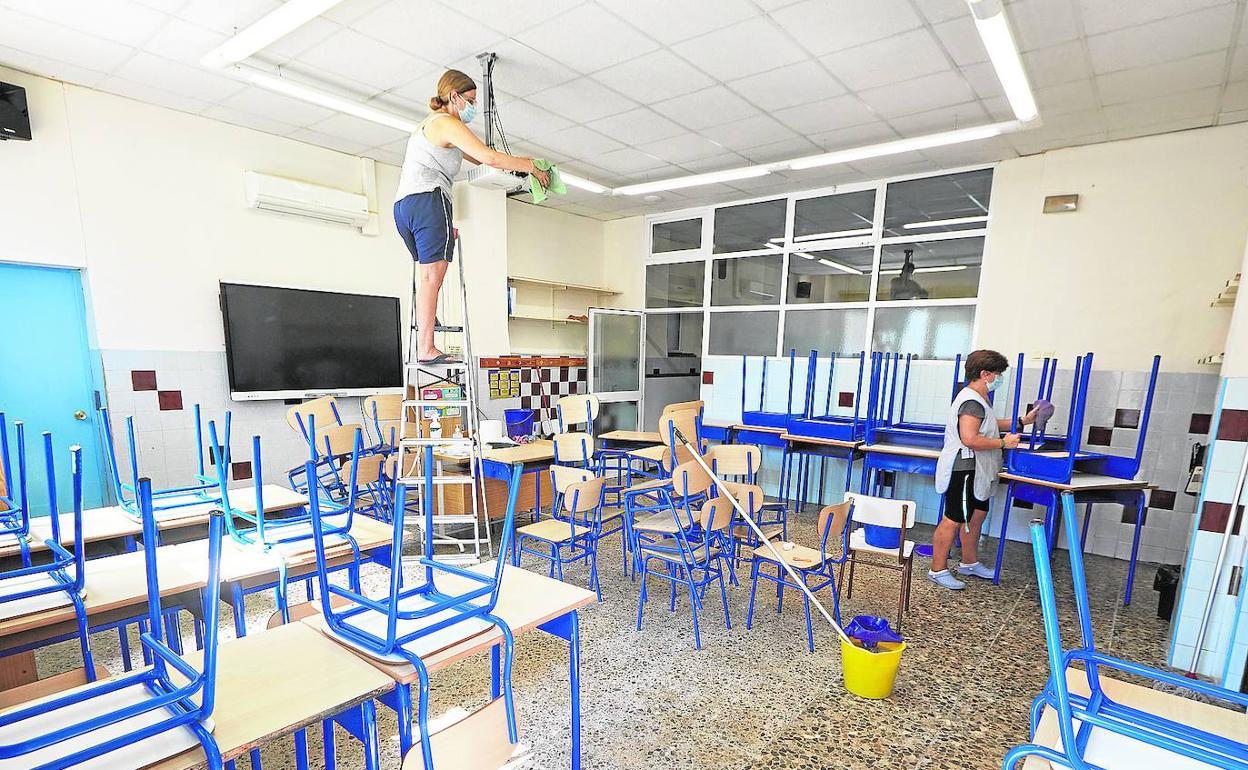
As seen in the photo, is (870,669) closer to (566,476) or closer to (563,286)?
(566,476)

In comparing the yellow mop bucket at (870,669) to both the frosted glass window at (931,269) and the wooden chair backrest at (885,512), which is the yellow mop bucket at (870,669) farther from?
the frosted glass window at (931,269)

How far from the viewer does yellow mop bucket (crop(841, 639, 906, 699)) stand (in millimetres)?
2201

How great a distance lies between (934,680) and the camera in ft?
7.86

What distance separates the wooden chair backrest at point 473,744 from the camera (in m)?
1.17

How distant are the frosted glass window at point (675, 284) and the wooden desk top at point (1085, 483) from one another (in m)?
3.67

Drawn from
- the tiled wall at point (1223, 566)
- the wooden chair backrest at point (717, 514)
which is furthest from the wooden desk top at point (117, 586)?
the tiled wall at point (1223, 566)

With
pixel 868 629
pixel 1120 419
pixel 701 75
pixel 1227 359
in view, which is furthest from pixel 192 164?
pixel 1120 419

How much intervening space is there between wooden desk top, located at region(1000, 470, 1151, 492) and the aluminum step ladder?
3169 millimetres

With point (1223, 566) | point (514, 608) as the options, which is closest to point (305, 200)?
point (514, 608)

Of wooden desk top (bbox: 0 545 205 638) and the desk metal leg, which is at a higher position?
wooden desk top (bbox: 0 545 205 638)

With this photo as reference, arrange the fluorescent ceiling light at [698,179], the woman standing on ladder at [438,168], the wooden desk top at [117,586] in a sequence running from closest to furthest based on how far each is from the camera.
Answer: the wooden desk top at [117,586], the woman standing on ladder at [438,168], the fluorescent ceiling light at [698,179]

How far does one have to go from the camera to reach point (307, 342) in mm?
4438

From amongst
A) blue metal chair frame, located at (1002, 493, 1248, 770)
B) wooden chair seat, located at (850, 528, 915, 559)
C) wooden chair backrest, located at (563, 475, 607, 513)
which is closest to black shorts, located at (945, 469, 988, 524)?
wooden chair seat, located at (850, 528, 915, 559)

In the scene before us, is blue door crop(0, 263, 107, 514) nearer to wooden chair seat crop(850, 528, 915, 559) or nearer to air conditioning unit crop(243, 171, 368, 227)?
air conditioning unit crop(243, 171, 368, 227)
